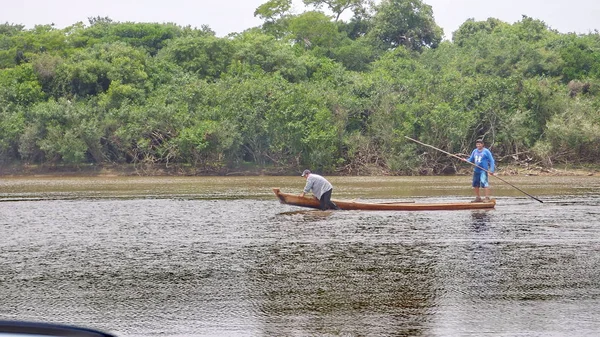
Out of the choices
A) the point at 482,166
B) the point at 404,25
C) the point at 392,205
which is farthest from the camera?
the point at 404,25

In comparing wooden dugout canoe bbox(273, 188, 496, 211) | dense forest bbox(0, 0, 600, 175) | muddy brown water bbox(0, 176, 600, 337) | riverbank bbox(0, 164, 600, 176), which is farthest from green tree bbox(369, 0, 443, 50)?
wooden dugout canoe bbox(273, 188, 496, 211)

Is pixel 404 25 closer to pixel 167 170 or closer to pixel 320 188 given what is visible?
pixel 167 170

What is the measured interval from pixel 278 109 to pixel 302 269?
30048mm

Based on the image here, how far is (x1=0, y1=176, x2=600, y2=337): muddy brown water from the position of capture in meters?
8.80

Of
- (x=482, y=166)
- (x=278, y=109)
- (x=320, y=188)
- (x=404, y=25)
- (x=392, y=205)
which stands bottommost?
(x=392, y=205)

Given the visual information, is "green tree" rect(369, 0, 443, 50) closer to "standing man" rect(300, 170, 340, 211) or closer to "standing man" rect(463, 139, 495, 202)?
"standing man" rect(463, 139, 495, 202)

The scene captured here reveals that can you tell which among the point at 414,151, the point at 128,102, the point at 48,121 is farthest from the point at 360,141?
the point at 48,121

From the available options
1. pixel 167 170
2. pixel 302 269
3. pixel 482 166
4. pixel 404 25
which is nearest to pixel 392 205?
pixel 482 166

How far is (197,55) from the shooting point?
49812 mm

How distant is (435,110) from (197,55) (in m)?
16.0

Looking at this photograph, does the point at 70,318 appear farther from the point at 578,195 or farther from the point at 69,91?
the point at 69,91

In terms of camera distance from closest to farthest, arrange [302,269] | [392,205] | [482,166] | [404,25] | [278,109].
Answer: [302,269] < [392,205] < [482,166] < [278,109] < [404,25]

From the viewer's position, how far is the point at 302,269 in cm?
1202

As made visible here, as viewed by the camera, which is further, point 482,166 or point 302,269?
point 482,166
